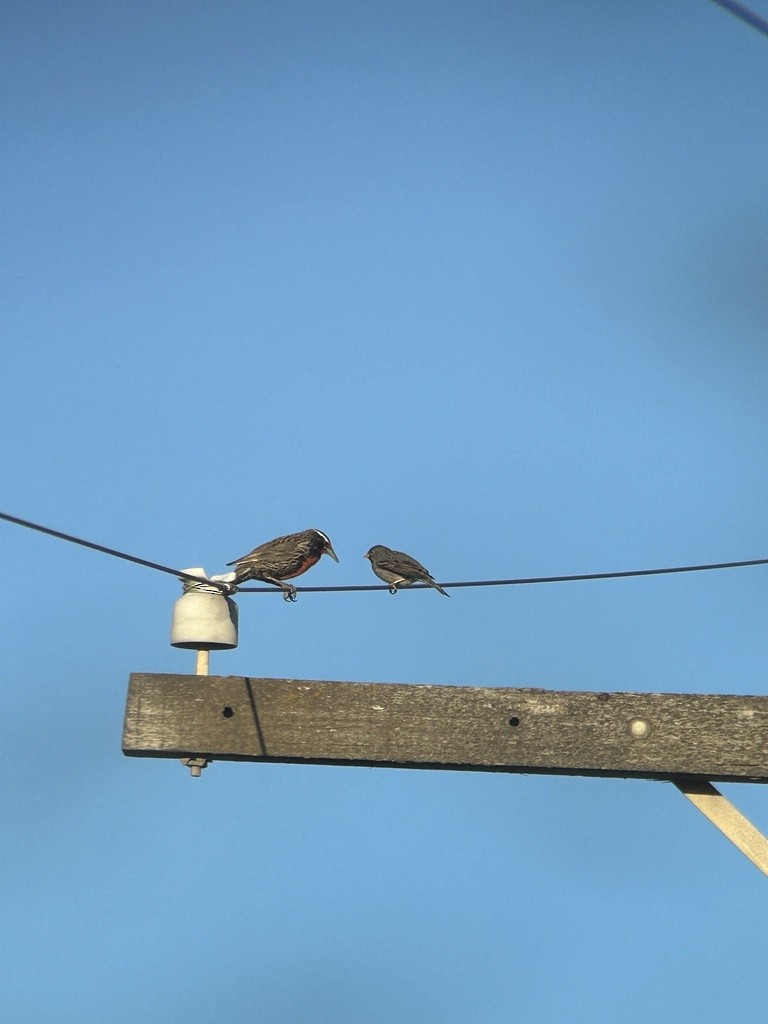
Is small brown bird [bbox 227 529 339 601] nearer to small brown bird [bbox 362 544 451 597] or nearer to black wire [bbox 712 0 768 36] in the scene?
small brown bird [bbox 362 544 451 597]

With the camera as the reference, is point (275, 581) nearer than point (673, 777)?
No

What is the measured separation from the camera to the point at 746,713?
5.26 m

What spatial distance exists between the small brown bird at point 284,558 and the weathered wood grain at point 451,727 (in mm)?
1355

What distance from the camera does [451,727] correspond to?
530 cm

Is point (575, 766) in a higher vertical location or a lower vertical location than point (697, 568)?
lower

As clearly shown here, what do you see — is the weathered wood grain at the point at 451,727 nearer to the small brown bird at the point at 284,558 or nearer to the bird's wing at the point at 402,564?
the small brown bird at the point at 284,558

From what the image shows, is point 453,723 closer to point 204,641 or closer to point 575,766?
point 575,766

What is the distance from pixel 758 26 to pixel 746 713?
8.06ft

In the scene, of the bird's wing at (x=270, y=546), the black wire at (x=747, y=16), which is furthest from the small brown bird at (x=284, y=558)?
the black wire at (x=747, y=16)

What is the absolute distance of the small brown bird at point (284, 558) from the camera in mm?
7725

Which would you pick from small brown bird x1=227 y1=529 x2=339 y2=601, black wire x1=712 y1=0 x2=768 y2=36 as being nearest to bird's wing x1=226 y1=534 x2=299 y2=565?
small brown bird x1=227 y1=529 x2=339 y2=601

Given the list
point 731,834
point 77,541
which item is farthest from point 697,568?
point 77,541

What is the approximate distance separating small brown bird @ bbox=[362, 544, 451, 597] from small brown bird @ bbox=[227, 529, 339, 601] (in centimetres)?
38

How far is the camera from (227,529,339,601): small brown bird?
7.72 m
